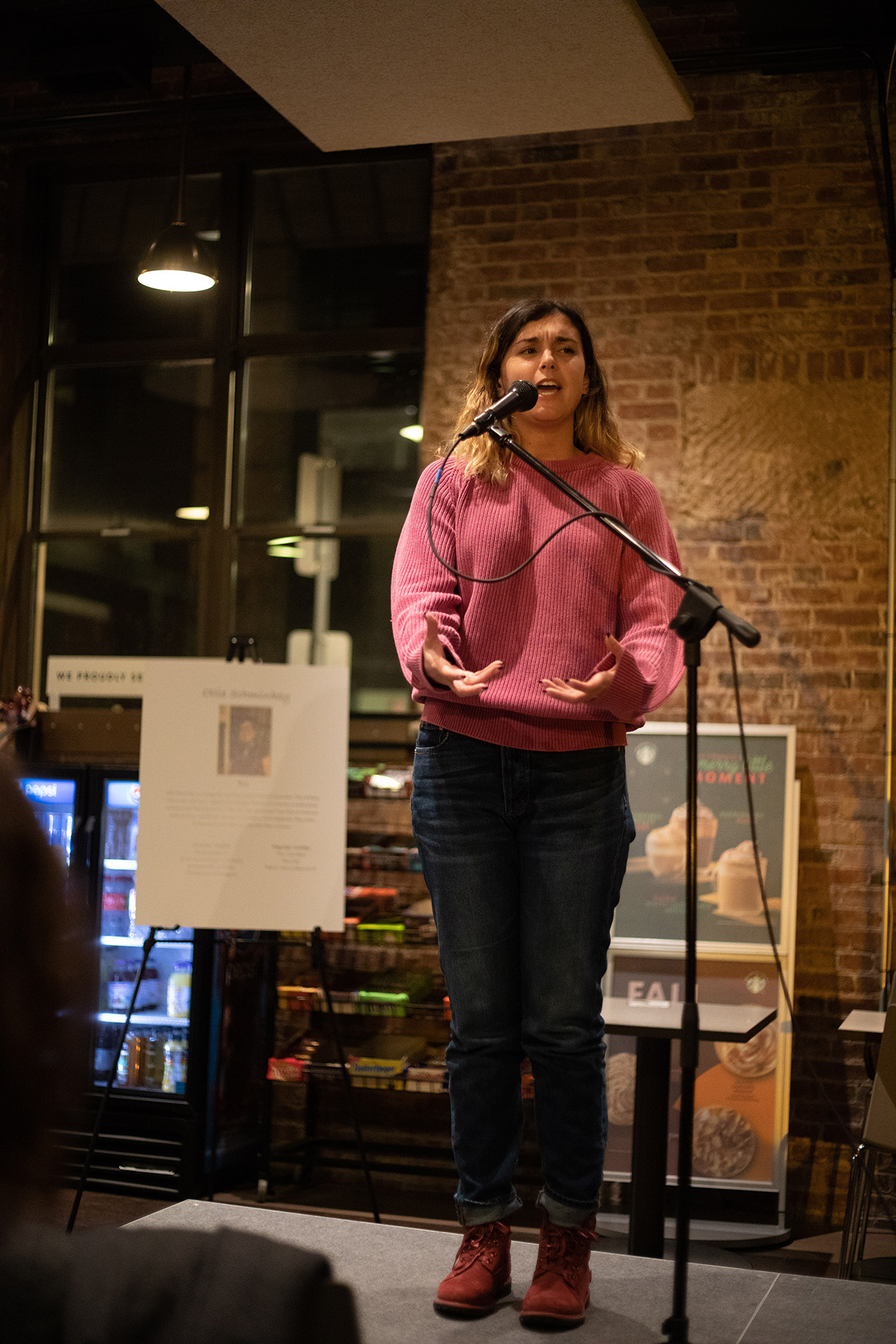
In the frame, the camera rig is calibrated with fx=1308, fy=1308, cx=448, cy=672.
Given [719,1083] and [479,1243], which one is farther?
[719,1083]

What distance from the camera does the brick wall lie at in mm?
4012

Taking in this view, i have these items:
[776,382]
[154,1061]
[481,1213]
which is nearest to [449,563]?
[481,1213]

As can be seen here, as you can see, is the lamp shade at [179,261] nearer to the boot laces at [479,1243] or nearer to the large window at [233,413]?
the large window at [233,413]

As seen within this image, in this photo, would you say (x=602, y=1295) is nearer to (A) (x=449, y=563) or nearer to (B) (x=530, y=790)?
(B) (x=530, y=790)

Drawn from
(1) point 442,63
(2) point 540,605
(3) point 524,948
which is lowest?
(3) point 524,948

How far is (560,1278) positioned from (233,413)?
3670 mm

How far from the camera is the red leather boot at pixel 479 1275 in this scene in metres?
1.86

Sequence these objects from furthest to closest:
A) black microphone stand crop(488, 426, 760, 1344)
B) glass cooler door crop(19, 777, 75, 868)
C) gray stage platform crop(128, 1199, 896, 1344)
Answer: glass cooler door crop(19, 777, 75, 868) < gray stage platform crop(128, 1199, 896, 1344) < black microphone stand crop(488, 426, 760, 1344)

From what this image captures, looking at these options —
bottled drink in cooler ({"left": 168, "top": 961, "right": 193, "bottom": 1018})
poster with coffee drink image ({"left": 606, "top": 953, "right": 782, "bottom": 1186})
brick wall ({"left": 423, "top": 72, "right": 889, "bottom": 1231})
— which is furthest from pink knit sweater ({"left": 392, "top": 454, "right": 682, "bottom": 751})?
bottled drink in cooler ({"left": 168, "top": 961, "right": 193, "bottom": 1018})

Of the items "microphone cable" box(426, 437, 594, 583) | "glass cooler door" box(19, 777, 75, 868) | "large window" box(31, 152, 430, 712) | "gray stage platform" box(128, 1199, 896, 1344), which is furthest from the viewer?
"large window" box(31, 152, 430, 712)

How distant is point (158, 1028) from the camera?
4199 millimetres

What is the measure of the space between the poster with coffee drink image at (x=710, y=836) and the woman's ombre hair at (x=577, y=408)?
1.82 m

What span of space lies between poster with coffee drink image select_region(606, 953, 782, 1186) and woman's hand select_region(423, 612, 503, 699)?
82.7 inches

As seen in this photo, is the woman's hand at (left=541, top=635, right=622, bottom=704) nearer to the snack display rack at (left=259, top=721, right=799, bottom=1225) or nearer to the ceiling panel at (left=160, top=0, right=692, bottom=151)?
the snack display rack at (left=259, top=721, right=799, bottom=1225)
